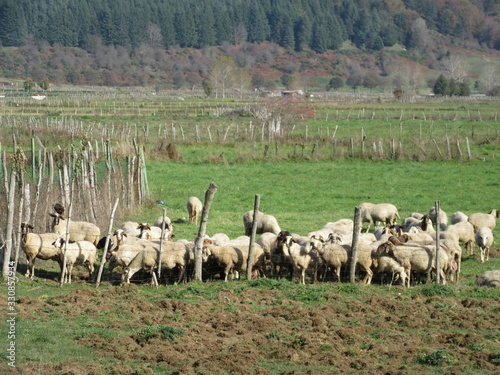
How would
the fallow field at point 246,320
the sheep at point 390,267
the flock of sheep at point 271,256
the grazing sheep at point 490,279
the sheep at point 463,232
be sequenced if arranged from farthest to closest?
the sheep at point 463,232 < the flock of sheep at point 271,256 < the sheep at point 390,267 < the grazing sheep at point 490,279 < the fallow field at point 246,320

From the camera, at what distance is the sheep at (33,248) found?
1719 cm

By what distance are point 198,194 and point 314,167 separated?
10.6 m

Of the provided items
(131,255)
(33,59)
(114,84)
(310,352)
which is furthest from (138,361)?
(33,59)

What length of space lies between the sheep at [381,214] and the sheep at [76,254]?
10.6 metres

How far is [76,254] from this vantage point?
17.2 meters

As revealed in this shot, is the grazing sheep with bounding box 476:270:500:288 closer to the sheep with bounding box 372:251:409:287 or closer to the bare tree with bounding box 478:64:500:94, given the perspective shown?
the sheep with bounding box 372:251:409:287

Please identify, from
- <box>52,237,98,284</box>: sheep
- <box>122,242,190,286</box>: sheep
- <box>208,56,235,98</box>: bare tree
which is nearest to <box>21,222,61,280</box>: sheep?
<box>52,237,98,284</box>: sheep

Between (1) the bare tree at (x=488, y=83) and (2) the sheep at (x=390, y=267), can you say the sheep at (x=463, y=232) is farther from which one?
(1) the bare tree at (x=488, y=83)

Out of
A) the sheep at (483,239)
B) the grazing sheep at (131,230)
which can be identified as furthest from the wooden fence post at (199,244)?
the sheep at (483,239)

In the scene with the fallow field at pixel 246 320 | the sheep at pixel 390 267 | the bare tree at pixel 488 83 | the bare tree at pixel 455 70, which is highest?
the bare tree at pixel 455 70

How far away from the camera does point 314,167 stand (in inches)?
1547

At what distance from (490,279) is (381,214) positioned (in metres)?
8.03

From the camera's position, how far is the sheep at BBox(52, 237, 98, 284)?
17.1 m

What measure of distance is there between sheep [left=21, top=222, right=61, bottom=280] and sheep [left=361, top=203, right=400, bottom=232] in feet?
37.4
